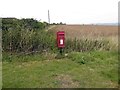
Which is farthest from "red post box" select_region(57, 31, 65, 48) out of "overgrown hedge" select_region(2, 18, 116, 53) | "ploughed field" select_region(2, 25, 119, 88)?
"overgrown hedge" select_region(2, 18, 116, 53)

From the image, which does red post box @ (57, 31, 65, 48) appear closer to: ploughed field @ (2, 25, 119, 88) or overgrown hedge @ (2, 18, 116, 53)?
ploughed field @ (2, 25, 119, 88)

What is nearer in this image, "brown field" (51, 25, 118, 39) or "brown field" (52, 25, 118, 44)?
"brown field" (52, 25, 118, 44)

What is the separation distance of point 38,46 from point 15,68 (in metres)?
3.24

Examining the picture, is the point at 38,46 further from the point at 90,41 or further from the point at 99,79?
the point at 99,79

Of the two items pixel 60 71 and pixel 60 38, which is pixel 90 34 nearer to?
pixel 60 38

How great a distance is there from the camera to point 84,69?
27.5 feet

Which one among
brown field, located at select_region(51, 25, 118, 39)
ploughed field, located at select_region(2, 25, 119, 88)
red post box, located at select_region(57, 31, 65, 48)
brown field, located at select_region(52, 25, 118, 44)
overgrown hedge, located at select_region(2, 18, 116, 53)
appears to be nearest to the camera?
ploughed field, located at select_region(2, 25, 119, 88)

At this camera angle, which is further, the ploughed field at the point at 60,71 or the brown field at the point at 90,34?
the brown field at the point at 90,34

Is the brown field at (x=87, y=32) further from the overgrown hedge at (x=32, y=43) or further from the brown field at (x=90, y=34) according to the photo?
the overgrown hedge at (x=32, y=43)

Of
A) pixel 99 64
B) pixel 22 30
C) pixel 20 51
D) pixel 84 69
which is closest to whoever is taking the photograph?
pixel 84 69

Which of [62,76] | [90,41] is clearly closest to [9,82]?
[62,76]

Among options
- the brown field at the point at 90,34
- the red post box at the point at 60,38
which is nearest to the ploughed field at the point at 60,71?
the red post box at the point at 60,38

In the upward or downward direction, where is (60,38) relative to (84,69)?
upward

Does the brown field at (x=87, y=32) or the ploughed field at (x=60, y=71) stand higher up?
the brown field at (x=87, y=32)
